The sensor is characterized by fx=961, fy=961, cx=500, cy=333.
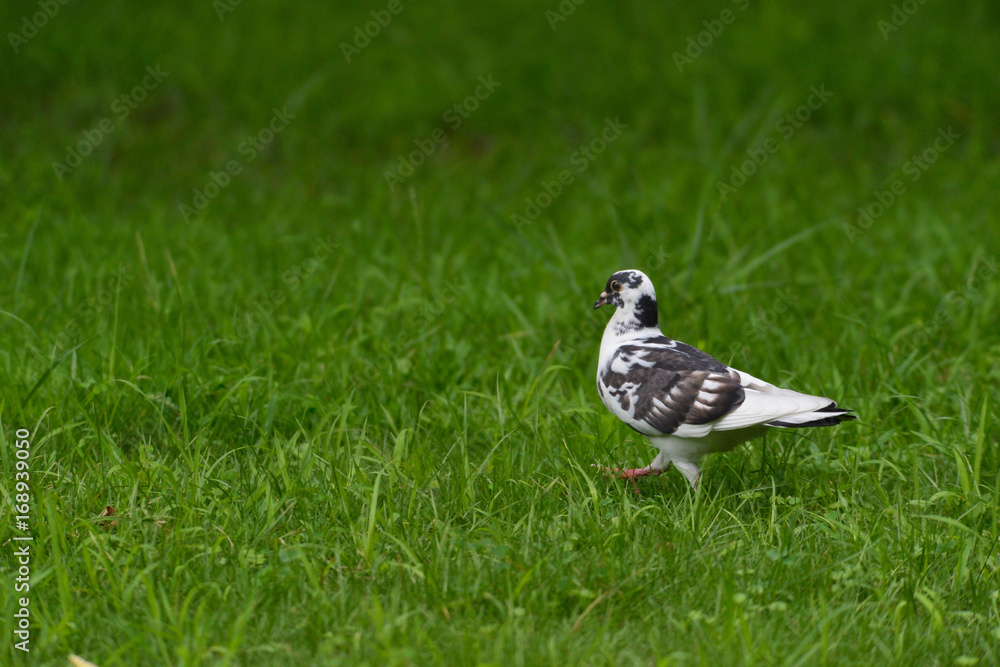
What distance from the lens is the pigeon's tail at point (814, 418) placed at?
10.5ft

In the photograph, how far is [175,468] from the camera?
3.79 metres

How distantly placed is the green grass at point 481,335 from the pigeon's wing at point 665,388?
1.13 ft

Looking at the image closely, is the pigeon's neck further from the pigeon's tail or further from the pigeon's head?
the pigeon's tail

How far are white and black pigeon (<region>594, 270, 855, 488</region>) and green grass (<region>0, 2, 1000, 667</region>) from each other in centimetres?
24

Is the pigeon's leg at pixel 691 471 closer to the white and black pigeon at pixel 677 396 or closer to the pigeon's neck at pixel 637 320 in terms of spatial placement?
the white and black pigeon at pixel 677 396

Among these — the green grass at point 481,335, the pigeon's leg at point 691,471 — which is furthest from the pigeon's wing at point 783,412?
the green grass at point 481,335

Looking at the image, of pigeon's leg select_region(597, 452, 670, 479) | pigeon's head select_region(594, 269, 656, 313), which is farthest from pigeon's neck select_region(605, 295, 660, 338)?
pigeon's leg select_region(597, 452, 670, 479)

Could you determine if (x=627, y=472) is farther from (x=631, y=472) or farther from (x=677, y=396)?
(x=677, y=396)

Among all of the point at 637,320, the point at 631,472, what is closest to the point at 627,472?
the point at 631,472

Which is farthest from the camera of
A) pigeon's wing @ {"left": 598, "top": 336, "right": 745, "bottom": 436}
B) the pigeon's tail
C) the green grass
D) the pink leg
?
the pink leg

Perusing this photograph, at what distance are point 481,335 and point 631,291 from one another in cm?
163

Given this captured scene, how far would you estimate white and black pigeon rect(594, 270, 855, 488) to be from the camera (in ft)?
10.7

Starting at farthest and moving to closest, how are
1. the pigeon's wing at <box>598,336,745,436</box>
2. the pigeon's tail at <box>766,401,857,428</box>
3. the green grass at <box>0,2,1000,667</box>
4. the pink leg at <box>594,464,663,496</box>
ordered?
the pink leg at <box>594,464,663,496</box> < the pigeon's wing at <box>598,336,745,436</box> < the pigeon's tail at <box>766,401,857,428</box> < the green grass at <box>0,2,1000,667</box>

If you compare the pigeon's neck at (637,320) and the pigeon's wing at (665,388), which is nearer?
the pigeon's wing at (665,388)
